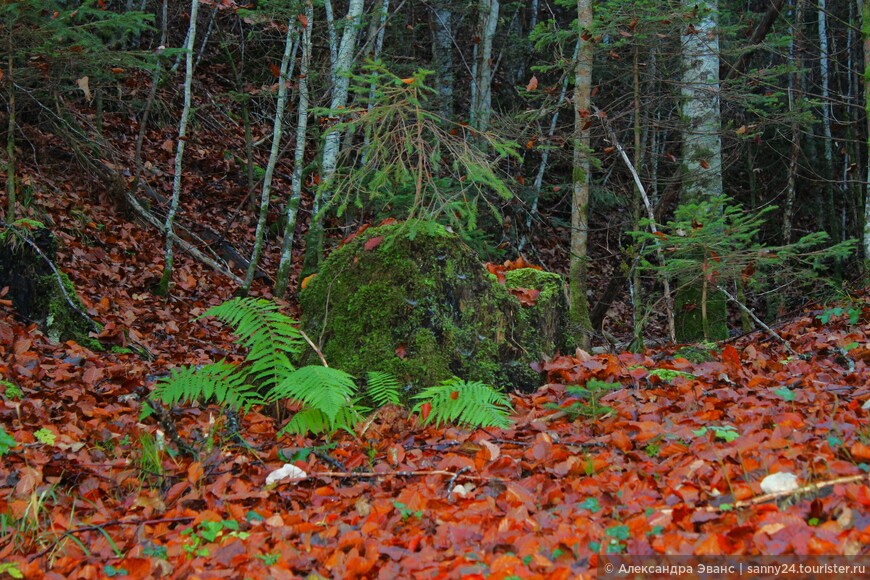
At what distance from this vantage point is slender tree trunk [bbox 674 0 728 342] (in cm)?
778

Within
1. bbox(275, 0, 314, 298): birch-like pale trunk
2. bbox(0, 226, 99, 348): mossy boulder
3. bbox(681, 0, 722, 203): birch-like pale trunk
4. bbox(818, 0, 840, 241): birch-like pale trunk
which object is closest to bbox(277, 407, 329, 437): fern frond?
bbox(0, 226, 99, 348): mossy boulder

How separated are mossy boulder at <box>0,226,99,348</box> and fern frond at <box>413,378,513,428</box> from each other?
3.58 metres

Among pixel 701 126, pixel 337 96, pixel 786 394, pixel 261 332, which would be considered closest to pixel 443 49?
pixel 337 96

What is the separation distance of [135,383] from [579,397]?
3304 mm

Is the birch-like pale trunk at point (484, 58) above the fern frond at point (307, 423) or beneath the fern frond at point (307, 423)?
above

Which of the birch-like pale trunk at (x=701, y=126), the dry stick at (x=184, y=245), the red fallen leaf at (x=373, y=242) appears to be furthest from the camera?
the dry stick at (x=184, y=245)

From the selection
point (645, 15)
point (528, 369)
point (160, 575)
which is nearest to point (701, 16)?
point (645, 15)

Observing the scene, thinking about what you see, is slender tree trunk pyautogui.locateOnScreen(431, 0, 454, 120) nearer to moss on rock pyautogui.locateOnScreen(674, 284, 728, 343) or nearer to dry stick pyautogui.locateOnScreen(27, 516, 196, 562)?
moss on rock pyautogui.locateOnScreen(674, 284, 728, 343)

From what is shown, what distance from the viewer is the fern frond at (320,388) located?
3.77m

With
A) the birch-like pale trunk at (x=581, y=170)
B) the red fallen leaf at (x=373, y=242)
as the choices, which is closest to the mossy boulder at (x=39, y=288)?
the red fallen leaf at (x=373, y=242)

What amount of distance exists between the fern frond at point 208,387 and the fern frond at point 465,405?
1120 mm

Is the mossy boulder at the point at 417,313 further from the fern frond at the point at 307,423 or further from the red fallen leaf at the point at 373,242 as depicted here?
the fern frond at the point at 307,423

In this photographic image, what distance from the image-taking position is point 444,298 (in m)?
4.79

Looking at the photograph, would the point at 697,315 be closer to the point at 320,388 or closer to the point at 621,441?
the point at 621,441
